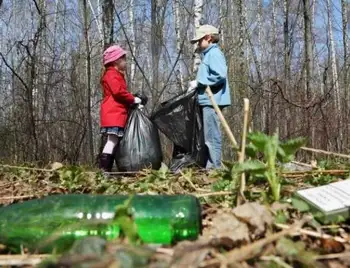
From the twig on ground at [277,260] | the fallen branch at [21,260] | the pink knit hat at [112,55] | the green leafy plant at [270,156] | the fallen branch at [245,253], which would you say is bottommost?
the fallen branch at [21,260]

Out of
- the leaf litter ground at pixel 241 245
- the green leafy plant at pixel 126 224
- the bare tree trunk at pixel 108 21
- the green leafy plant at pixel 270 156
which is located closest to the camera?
the leaf litter ground at pixel 241 245

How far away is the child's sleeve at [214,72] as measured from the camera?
4.32m

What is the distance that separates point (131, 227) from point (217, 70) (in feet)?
11.7

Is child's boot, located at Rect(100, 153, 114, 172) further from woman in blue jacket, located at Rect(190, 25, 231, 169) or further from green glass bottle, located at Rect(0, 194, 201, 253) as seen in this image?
green glass bottle, located at Rect(0, 194, 201, 253)

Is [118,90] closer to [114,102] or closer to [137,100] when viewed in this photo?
[114,102]

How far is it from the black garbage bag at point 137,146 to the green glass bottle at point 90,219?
3323 millimetres

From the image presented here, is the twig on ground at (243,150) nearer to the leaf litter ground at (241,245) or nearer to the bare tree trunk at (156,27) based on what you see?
the leaf litter ground at (241,245)

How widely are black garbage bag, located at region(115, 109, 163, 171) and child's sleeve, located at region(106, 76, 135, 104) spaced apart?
175 millimetres

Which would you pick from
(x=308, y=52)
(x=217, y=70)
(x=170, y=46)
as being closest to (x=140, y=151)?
(x=217, y=70)

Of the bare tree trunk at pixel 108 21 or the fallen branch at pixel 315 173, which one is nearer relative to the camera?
the fallen branch at pixel 315 173

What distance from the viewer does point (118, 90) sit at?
4582 millimetres

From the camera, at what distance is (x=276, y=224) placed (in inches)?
38.4

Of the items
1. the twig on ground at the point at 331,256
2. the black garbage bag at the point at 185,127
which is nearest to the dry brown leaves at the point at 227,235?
the twig on ground at the point at 331,256

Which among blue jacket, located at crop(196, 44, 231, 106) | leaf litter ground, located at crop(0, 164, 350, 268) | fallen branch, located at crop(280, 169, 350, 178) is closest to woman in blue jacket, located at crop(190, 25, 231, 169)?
blue jacket, located at crop(196, 44, 231, 106)
